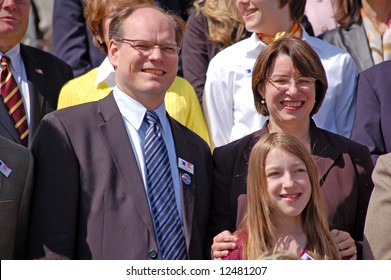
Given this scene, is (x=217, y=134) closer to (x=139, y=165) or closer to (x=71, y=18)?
(x=139, y=165)

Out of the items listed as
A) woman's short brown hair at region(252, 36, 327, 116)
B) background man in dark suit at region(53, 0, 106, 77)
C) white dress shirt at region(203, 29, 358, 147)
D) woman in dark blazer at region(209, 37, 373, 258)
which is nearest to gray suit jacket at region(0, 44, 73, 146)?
background man in dark suit at region(53, 0, 106, 77)

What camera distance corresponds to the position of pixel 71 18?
26.6 ft

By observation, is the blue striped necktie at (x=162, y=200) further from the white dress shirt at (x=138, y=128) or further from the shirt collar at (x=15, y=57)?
the shirt collar at (x=15, y=57)

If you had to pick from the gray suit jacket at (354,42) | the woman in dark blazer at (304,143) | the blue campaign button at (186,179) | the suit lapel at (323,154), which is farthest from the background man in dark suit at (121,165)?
the gray suit jacket at (354,42)

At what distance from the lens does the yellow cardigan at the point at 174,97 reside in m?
6.77

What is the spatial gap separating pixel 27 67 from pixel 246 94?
4.70 ft

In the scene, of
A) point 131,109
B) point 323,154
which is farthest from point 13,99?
point 323,154

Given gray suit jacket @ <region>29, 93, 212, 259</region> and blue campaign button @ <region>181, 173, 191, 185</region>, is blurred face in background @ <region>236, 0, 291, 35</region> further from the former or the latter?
gray suit jacket @ <region>29, 93, 212, 259</region>

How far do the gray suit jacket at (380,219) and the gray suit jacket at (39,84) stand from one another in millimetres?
2131

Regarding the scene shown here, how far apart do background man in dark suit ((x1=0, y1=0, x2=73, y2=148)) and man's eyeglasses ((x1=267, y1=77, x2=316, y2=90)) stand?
60.1 inches

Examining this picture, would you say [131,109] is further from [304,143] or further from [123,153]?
[304,143]
